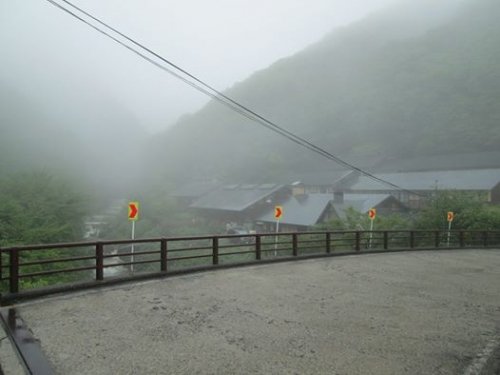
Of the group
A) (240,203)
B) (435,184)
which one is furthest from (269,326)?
(435,184)

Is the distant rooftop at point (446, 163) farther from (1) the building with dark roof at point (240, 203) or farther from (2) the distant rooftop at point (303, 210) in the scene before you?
(2) the distant rooftop at point (303, 210)

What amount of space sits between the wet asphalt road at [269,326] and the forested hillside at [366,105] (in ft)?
236

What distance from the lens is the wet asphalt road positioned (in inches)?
174

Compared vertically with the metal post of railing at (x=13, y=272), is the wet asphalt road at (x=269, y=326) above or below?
below

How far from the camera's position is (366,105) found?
102 metres

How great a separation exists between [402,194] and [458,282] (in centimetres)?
3959

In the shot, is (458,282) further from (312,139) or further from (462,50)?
(462,50)

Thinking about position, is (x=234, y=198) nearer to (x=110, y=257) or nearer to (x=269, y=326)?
(x=110, y=257)

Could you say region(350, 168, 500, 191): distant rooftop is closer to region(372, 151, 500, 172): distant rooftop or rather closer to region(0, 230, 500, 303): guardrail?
region(372, 151, 500, 172): distant rooftop

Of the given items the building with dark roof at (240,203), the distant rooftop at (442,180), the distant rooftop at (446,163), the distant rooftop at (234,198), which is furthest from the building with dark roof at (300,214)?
the distant rooftop at (446,163)

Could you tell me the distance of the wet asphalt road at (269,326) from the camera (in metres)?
4.42

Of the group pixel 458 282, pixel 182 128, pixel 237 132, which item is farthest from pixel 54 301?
pixel 182 128

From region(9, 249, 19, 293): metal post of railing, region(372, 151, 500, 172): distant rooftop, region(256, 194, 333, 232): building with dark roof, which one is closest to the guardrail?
region(9, 249, 19, 293): metal post of railing

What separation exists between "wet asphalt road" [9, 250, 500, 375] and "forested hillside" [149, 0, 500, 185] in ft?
236
